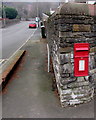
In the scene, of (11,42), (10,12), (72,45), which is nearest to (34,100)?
(72,45)

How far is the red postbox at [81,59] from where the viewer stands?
13.5ft

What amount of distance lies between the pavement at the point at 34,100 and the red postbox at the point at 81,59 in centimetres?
83

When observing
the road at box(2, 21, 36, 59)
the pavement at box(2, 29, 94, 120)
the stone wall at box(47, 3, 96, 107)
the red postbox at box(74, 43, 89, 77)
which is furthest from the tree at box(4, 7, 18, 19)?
the red postbox at box(74, 43, 89, 77)

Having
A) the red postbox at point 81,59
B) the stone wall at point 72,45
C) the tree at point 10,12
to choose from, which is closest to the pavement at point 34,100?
the stone wall at point 72,45

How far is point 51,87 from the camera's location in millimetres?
5367

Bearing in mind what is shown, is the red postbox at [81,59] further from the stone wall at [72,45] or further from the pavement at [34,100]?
the pavement at [34,100]

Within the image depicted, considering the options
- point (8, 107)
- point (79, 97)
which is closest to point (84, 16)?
point (79, 97)

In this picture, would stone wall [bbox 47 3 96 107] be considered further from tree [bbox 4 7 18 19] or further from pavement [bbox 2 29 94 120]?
tree [bbox 4 7 18 19]

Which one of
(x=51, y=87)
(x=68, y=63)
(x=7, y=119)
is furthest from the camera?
(x=51, y=87)

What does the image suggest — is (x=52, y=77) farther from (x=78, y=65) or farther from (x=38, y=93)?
(x=78, y=65)

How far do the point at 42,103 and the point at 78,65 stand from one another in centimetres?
131

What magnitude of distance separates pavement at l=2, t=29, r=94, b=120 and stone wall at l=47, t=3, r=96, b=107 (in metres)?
0.29

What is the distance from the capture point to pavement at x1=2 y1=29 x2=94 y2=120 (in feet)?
13.1

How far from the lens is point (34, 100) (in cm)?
462
